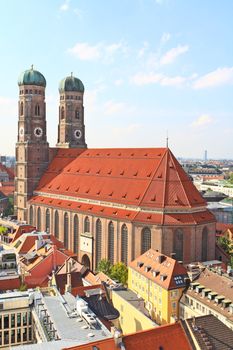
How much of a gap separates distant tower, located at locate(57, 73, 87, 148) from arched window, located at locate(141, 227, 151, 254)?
47.2 meters

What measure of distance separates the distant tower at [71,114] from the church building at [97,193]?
0.27 meters

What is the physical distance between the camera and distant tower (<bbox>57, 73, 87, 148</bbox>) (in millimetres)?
122625

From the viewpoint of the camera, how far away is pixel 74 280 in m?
66.8

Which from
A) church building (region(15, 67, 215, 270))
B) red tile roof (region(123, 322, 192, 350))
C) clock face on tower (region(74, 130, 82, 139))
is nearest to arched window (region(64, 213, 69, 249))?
church building (region(15, 67, 215, 270))

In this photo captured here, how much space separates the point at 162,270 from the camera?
6438cm

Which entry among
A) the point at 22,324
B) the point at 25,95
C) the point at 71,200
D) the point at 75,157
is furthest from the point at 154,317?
the point at 25,95

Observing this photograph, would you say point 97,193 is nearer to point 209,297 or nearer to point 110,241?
point 110,241

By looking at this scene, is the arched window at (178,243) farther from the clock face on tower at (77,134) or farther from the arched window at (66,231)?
the clock face on tower at (77,134)

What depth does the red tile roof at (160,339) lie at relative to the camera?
3856 centimetres

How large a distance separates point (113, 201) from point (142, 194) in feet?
25.2

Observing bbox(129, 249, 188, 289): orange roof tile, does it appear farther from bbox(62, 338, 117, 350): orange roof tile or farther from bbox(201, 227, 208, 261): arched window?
bbox(62, 338, 117, 350): orange roof tile

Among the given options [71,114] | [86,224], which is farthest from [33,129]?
[86,224]

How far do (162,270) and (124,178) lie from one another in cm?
3259

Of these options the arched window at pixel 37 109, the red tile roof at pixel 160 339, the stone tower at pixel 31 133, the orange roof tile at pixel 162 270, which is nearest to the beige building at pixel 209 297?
the orange roof tile at pixel 162 270
